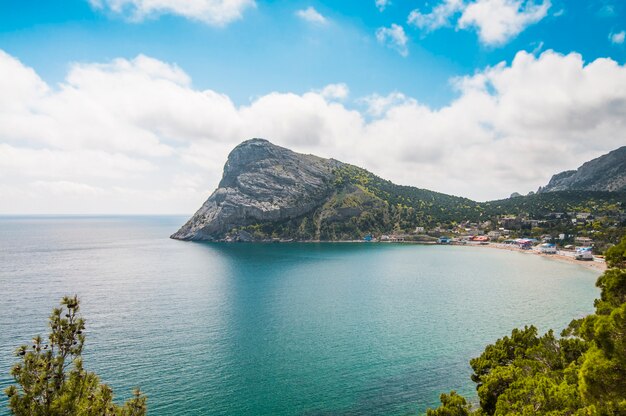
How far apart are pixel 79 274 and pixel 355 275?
361ft

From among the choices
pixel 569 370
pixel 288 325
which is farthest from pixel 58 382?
pixel 288 325

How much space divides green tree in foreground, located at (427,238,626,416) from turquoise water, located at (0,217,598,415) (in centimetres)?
1414

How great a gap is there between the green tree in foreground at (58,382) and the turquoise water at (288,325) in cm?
3158

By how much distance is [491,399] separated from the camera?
115 ft

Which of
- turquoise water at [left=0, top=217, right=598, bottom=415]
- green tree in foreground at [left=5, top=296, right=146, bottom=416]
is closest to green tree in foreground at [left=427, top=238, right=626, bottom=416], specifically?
turquoise water at [left=0, top=217, right=598, bottom=415]

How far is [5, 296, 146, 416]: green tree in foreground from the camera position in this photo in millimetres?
17359

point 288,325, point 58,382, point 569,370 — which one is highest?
point 58,382

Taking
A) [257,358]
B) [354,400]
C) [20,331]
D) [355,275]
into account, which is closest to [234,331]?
[257,358]

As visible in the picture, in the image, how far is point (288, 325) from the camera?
81.8 m

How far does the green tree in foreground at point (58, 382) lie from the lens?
17359mm

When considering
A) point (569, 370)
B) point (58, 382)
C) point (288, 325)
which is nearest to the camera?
point (58, 382)

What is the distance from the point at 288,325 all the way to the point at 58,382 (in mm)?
66309

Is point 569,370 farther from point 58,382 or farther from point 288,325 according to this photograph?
point 288,325

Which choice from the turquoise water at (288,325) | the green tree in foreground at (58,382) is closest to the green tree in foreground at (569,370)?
the turquoise water at (288,325)
